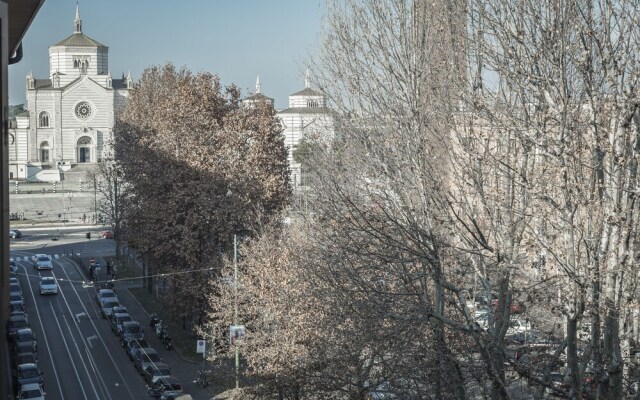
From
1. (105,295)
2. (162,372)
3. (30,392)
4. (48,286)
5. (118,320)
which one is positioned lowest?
(162,372)

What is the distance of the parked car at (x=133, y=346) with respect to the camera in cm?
2641

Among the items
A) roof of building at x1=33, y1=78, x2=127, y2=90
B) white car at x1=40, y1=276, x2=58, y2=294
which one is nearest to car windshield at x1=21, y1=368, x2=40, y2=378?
white car at x1=40, y1=276, x2=58, y2=294

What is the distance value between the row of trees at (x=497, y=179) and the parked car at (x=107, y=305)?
21.2m

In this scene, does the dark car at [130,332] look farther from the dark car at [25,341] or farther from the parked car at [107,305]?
the parked car at [107,305]

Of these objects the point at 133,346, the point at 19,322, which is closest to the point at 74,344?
the point at 19,322

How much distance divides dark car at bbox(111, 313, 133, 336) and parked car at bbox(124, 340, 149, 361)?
1781 millimetres

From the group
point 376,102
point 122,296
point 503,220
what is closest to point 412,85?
point 376,102

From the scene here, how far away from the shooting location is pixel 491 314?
9.07m

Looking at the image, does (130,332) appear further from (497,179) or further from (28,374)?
(497,179)

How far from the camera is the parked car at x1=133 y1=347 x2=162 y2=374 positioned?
25031mm

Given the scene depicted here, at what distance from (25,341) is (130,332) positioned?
3.17 m

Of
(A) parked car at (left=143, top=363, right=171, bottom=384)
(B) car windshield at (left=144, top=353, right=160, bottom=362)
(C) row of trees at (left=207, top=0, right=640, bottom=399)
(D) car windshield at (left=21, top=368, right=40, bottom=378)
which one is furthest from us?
(B) car windshield at (left=144, top=353, right=160, bottom=362)

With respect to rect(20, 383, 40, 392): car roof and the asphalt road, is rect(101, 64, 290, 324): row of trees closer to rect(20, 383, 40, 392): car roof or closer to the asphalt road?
the asphalt road

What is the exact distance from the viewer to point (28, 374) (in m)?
22.8
